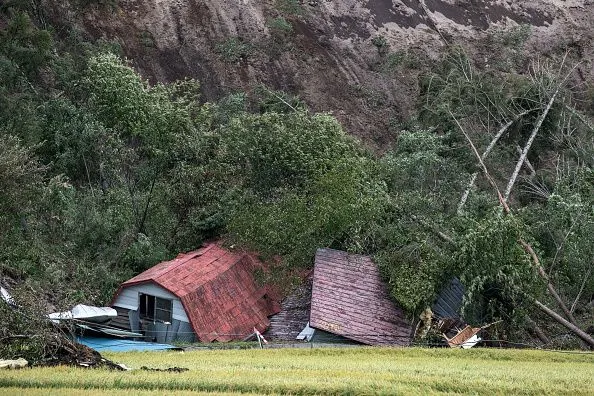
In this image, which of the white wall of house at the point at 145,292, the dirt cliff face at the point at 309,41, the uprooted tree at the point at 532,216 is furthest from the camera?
the dirt cliff face at the point at 309,41

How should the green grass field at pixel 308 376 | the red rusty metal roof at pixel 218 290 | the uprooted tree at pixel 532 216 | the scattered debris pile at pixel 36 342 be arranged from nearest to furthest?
the green grass field at pixel 308 376 < the scattered debris pile at pixel 36 342 < the uprooted tree at pixel 532 216 < the red rusty metal roof at pixel 218 290

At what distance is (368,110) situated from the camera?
40656mm

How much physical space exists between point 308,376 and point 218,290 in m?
10.9

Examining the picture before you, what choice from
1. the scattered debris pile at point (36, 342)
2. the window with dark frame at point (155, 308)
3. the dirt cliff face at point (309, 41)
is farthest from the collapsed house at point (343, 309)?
the dirt cliff face at point (309, 41)

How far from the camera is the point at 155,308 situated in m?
23.2

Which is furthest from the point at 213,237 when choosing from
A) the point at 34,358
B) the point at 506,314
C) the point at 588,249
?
the point at 34,358

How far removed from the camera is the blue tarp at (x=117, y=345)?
64.1 ft

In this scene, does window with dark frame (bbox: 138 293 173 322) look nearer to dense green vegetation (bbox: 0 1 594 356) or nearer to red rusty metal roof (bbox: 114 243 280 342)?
red rusty metal roof (bbox: 114 243 280 342)

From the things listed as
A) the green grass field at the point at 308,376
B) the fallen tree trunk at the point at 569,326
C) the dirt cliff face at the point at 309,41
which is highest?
the dirt cliff face at the point at 309,41

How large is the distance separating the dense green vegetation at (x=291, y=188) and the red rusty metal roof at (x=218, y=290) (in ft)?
2.72

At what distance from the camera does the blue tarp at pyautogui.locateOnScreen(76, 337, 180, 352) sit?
19.5 meters

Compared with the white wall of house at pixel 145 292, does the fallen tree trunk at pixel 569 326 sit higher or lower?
lower

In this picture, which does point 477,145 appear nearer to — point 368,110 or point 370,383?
point 368,110

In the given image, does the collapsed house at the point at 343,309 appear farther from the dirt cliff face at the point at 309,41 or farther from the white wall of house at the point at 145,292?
the dirt cliff face at the point at 309,41
